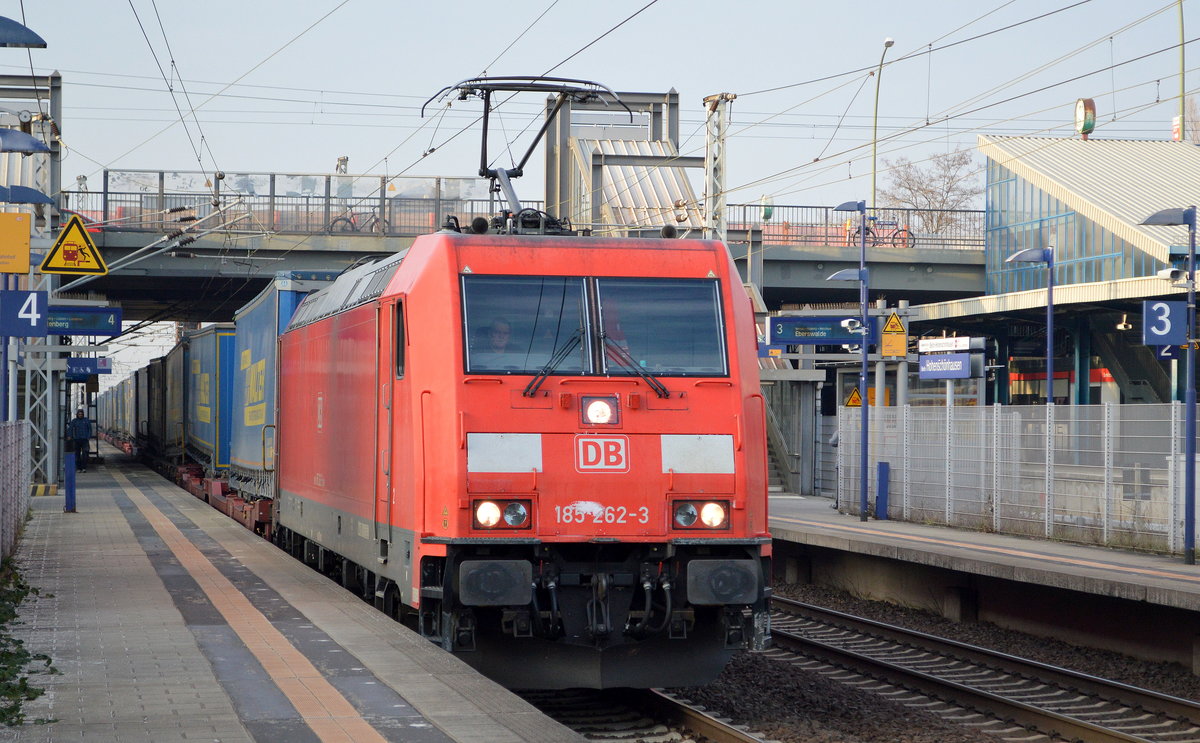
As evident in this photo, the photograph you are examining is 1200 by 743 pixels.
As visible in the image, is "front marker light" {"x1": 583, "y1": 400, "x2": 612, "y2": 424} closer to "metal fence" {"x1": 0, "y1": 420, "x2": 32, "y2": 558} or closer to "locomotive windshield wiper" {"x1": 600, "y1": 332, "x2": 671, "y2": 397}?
"locomotive windshield wiper" {"x1": 600, "y1": 332, "x2": 671, "y2": 397}

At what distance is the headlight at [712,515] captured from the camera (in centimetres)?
948

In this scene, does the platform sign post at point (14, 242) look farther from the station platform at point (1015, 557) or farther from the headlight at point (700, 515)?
the station platform at point (1015, 557)

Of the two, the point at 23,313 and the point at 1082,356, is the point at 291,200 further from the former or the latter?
the point at 1082,356

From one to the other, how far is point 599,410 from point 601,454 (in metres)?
0.31

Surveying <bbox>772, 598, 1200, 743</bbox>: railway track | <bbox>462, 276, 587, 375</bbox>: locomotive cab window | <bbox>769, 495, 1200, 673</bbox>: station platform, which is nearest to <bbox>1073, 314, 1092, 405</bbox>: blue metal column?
<bbox>769, 495, 1200, 673</bbox>: station platform

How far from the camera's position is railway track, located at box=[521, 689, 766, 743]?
9.25 meters

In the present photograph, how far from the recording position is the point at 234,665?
8.84 m

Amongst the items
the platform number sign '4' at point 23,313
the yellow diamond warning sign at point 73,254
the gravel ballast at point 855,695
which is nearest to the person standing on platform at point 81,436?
the platform number sign '4' at point 23,313

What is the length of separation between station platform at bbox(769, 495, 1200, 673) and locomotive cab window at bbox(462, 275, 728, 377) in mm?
4819

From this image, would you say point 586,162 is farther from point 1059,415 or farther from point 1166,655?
point 1166,655

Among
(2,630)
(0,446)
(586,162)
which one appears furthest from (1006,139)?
(2,630)

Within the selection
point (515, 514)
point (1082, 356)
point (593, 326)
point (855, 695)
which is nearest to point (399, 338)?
point (593, 326)

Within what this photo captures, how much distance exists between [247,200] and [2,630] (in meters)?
27.5

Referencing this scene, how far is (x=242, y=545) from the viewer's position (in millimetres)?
17891
